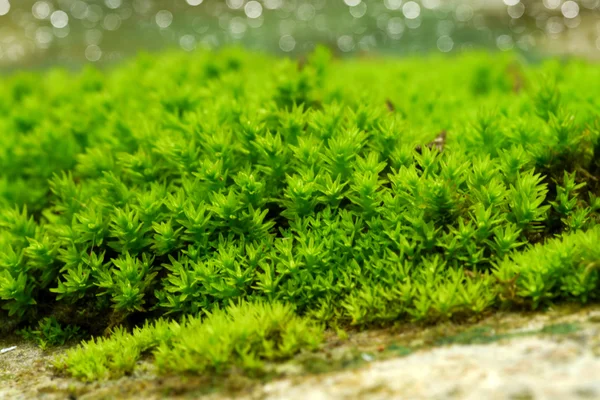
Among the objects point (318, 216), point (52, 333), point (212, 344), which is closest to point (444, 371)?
point (212, 344)

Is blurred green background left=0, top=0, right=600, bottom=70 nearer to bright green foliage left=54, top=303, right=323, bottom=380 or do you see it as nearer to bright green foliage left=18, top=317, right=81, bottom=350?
bright green foliage left=18, top=317, right=81, bottom=350

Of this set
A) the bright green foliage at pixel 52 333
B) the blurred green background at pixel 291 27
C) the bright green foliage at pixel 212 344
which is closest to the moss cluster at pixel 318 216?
the bright green foliage at pixel 52 333

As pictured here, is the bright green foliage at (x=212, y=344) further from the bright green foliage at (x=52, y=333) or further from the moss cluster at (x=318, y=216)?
the bright green foliage at (x=52, y=333)

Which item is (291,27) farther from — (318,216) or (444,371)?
(444,371)

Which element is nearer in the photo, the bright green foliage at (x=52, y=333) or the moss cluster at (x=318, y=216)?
the moss cluster at (x=318, y=216)

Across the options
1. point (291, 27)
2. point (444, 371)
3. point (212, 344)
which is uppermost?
point (291, 27)

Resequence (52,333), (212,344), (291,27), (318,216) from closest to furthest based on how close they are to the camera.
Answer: (212,344) < (318,216) < (52,333) < (291,27)
